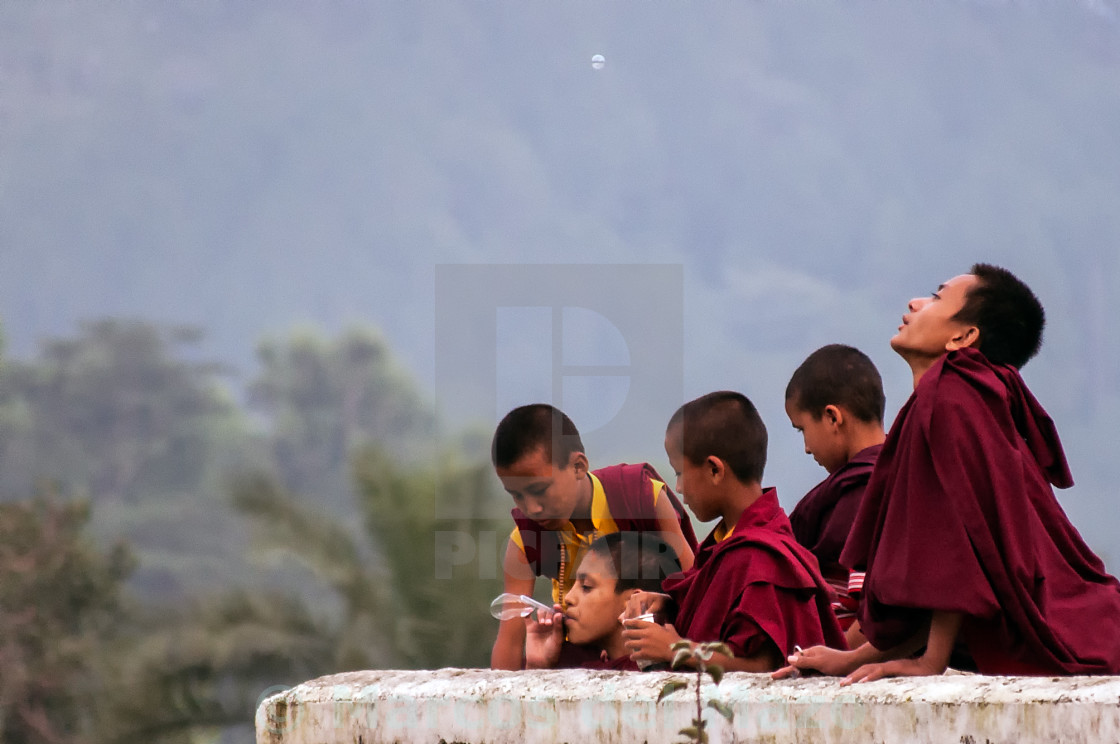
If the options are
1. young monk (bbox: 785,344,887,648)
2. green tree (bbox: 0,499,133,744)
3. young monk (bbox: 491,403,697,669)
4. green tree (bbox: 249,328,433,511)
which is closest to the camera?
young monk (bbox: 785,344,887,648)

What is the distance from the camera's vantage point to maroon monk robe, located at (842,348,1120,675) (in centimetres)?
241

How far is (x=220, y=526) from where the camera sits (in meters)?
23.3

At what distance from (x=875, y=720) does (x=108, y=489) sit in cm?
2279

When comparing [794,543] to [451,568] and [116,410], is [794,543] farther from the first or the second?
[116,410]

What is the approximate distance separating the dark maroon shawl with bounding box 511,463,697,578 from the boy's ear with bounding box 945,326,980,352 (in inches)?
63.0

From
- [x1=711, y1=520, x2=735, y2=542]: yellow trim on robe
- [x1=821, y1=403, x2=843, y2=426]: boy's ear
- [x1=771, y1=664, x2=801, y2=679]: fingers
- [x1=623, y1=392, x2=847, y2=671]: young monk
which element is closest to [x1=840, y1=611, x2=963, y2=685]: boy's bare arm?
[x1=771, y1=664, x2=801, y2=679]: fingers

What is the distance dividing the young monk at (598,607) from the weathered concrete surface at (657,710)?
1008mm

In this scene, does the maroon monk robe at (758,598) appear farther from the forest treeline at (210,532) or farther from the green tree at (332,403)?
the green tree at (332,403)

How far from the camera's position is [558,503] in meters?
4.14

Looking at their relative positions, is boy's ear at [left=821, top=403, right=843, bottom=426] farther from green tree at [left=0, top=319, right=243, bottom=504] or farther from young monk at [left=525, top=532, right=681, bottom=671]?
green tree at [left=0, top=319, right=243, bottom=504]

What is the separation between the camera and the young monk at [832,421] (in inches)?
141

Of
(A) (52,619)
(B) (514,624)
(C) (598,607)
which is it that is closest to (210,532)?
(A) (52,619)

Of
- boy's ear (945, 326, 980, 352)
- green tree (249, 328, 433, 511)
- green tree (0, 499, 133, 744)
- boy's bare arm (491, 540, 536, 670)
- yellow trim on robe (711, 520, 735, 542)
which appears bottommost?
green tree (0, 499, 133, 744)

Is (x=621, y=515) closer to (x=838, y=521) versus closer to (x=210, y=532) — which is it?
(x=838, y=521)
